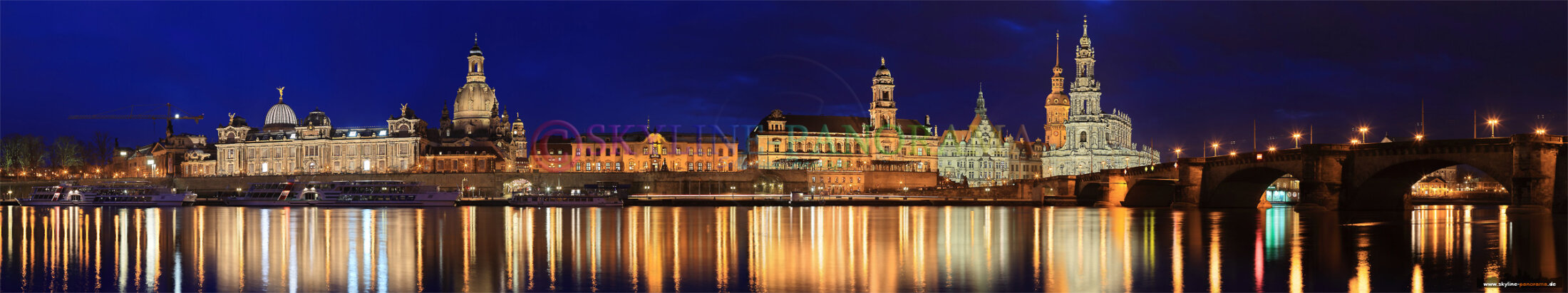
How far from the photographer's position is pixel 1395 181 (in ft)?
255

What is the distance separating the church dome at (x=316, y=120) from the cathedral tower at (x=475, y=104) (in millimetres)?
19728

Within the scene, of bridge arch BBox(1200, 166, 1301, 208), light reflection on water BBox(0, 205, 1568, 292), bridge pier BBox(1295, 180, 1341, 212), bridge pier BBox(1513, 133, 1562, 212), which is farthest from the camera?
bridge arch BBox(1200, 166, 1301, 208)

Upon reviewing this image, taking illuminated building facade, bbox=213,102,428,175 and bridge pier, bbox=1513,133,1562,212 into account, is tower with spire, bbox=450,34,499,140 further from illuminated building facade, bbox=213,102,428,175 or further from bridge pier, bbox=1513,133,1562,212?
bridge pier, bbox=1513,133,1562,212

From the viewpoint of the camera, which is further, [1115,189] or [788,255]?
[1115,189]

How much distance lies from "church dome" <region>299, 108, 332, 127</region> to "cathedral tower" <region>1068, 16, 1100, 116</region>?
384ft

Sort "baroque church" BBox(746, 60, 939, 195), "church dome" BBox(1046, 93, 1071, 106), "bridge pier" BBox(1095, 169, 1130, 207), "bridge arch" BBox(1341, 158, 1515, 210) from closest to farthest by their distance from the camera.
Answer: "bridge arch" BBox(1341, 158, 1515, 210)
"bridge pier" BBox(1095, 169, 1130, 207)
"baroque church" BBox(746, 60, 939, 195)
"church dome" BBox(1046, 93, 1071, 106)

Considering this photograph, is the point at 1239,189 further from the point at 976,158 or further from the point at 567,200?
the point at 976,158

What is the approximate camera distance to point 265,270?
37.8 metres

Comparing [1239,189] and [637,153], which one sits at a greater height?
[637,153]

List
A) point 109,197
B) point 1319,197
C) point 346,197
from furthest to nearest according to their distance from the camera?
point 109,197, point 346,197, point 1319,197

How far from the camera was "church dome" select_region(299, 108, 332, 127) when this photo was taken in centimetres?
18762

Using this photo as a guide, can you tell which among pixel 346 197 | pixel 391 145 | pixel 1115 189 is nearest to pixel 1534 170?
pixel 1115 189

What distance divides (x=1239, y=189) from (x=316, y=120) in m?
145

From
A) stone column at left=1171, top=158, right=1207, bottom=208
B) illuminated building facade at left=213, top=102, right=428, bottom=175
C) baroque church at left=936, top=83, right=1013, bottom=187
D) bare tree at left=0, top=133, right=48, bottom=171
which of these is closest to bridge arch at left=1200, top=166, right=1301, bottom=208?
stone column at left=1171, top=158, right=1207, bottom=208
